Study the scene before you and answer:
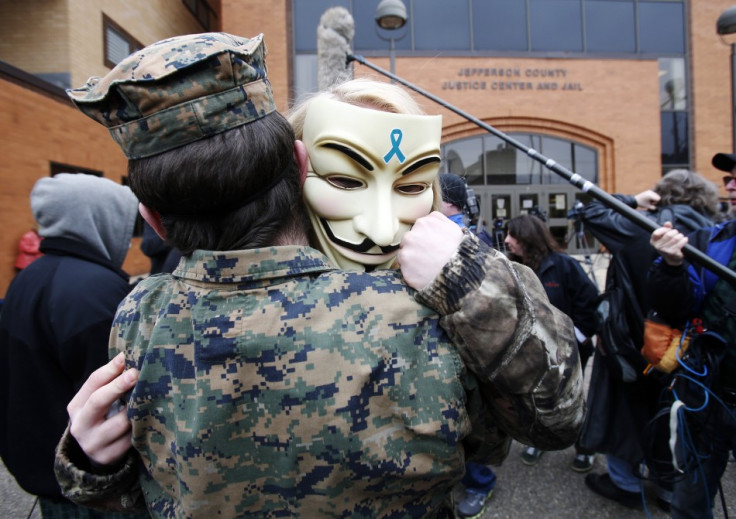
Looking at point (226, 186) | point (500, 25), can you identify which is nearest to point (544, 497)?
point (226, 186)

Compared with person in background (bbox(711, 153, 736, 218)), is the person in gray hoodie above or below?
below

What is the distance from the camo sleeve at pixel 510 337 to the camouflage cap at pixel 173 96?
1.74 feet

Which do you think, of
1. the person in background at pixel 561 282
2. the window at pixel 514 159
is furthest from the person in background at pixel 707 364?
the window at pixel 514 159

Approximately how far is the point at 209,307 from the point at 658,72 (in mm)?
17835

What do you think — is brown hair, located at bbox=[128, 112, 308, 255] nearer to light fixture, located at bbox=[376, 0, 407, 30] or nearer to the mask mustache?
the mask mustache

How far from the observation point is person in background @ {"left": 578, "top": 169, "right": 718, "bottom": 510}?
280cm

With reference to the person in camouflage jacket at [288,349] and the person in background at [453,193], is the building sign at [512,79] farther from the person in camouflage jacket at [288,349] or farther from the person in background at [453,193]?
the person in camouflage jacket at [288,349]

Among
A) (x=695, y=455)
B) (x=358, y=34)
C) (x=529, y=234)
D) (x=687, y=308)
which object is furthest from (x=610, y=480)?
(x=358, y=34)

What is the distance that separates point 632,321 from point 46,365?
3.06 metres

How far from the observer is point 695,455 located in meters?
2.29

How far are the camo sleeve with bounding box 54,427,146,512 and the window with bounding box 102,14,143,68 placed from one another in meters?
12.1

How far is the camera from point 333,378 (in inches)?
33.6

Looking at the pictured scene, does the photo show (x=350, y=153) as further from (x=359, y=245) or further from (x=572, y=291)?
(x=572, y=291)

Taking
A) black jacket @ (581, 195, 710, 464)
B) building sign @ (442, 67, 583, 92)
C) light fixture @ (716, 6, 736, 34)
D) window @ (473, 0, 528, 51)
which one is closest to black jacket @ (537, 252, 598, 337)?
black jacket @ (581, 195, 710, 464)
